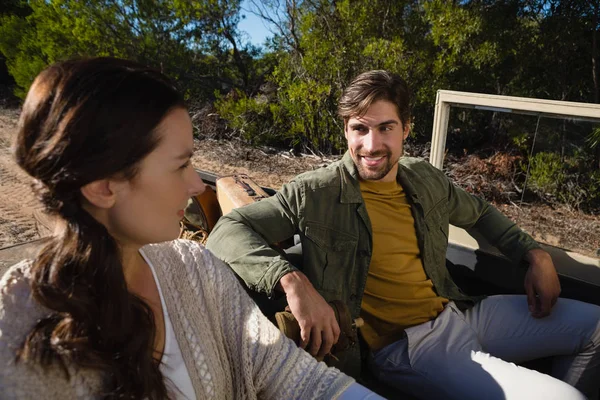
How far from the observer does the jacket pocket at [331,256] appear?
1.85 metres

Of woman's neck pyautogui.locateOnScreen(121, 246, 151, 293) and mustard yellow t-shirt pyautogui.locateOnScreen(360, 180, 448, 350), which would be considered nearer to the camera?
woman's neck pyautogui.locateOnScreen(121, 246, 151, 293)

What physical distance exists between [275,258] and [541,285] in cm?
117

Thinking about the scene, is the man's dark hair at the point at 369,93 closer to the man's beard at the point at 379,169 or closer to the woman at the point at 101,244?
the man's beard at the point at 379,169

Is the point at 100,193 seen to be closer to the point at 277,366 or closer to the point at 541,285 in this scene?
the point at 277,366

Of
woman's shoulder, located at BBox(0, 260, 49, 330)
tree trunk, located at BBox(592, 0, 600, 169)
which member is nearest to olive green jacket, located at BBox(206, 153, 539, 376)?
woman's shoulder, located at BBox(0, 260, 49, 330)

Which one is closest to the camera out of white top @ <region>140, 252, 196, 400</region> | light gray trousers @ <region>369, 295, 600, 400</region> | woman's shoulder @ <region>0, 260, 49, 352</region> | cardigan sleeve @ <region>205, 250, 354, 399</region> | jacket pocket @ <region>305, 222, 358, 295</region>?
woman's shoulder @ <region>0, 260, 49, 352</region>

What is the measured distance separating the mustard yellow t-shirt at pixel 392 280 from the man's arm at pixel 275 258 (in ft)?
1.23

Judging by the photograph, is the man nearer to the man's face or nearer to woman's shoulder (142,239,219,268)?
the man's face

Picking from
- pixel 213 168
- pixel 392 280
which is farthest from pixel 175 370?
pixel 213 168

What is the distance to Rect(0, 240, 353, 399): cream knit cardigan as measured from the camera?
1.19 metres

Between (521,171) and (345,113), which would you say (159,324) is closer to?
(345,113)

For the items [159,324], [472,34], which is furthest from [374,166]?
[472,34]

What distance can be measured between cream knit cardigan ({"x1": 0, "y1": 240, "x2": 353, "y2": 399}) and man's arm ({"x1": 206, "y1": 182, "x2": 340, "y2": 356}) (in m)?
0.12

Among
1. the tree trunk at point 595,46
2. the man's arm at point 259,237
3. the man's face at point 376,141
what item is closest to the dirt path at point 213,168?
the man's arm at point 259,237
